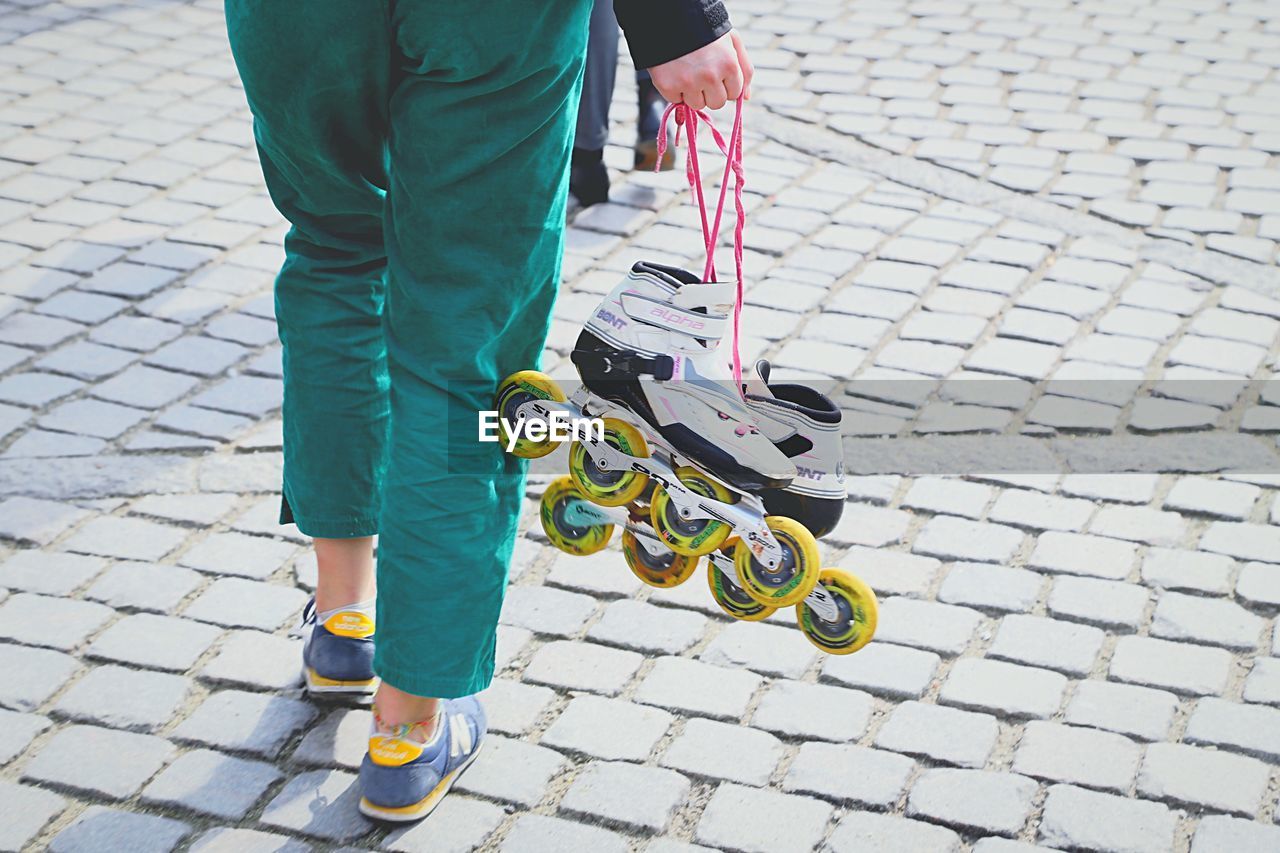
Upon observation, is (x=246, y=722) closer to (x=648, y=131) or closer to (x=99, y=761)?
(x=99, y=761)

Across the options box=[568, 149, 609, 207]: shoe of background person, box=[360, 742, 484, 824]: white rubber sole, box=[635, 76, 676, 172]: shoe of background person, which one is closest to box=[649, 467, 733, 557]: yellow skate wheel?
box=[360, 742, 484, 824]: white rubber sole

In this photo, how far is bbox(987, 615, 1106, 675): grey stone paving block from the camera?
283 cm

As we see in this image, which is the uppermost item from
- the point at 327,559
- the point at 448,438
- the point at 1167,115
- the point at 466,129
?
the point at 466,129

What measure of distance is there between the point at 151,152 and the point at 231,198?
0.54m

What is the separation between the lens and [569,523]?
2.42 meters

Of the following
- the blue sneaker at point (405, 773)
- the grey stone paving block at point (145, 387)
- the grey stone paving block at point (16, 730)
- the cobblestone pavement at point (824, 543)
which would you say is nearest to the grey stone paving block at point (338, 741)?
the cobblestone pavement at point (824, 543)

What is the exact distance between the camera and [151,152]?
5246 mm

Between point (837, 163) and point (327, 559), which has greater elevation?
point (327, 559)

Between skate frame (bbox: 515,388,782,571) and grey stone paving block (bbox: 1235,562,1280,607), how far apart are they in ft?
4.44

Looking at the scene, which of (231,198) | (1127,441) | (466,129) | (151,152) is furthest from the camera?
(151,152)

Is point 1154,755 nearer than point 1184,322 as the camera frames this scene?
Yes

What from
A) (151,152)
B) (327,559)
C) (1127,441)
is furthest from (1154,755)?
(151,152)

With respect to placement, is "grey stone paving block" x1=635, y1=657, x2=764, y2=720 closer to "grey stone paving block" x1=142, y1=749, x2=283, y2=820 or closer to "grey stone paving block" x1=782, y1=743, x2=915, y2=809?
"grey stone paving block" x1=782, y1=743, x2=915, y2=809

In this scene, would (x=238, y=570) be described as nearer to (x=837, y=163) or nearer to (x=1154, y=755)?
(x=1154, y=755)
